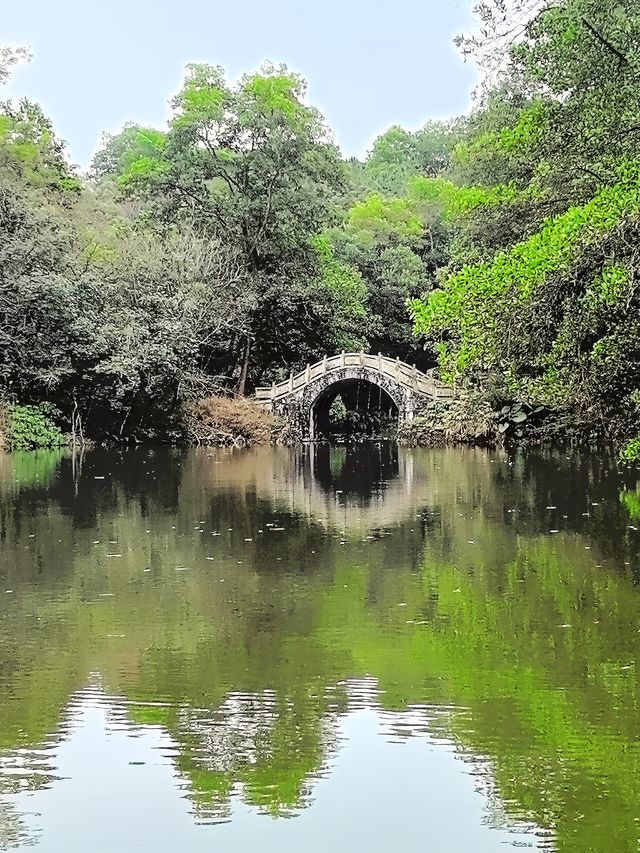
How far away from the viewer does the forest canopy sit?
45.3 ft

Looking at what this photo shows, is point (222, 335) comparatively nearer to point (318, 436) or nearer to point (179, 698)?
point (318, 436)

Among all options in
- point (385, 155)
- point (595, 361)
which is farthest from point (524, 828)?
point (385, 155)

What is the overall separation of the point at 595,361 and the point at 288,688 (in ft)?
31.1

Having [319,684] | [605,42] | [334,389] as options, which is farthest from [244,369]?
[319,684]

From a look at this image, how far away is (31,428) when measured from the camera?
98.8ft

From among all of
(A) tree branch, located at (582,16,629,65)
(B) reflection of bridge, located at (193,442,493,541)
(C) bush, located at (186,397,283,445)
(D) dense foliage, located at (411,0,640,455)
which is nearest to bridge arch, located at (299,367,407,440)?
(C) bush, located at (186,397,283,445)

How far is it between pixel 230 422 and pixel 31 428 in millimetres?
7161

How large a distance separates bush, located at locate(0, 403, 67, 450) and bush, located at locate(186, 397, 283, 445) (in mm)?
4682

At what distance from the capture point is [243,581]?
30.2ft

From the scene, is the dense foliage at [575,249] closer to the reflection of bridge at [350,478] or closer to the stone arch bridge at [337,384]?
the reflection of bridge at [350,478]

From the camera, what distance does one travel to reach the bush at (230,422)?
34.3 m

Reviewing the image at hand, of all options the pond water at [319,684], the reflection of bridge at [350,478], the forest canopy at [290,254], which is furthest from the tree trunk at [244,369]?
the pond water at [319,684]

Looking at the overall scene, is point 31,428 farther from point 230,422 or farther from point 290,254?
point 290,254

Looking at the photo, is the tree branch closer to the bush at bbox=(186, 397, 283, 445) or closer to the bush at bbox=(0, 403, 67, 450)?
the bush at bbox=(0, 403, 67, 450)
